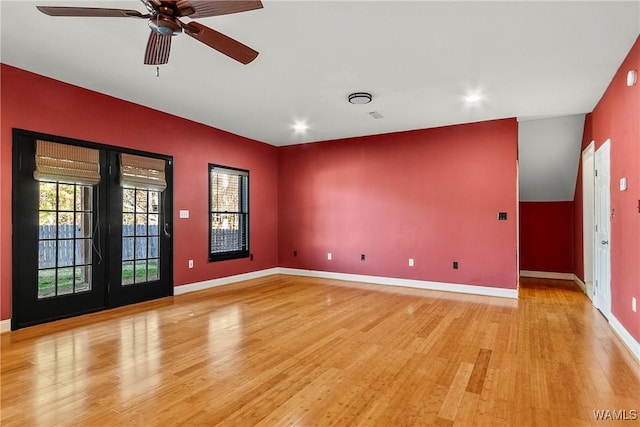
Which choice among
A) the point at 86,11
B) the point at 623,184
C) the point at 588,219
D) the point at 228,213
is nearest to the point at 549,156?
the point at 588,219

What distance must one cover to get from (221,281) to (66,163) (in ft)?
9.64

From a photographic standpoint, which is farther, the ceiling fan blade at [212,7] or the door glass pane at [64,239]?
the door glass pane at [64,239]

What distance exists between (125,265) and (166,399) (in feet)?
9.59

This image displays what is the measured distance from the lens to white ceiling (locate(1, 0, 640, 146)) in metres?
2.60

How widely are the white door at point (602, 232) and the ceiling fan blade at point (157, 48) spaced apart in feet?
14.7

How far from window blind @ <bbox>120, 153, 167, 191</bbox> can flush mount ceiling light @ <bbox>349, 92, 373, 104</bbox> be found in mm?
2867

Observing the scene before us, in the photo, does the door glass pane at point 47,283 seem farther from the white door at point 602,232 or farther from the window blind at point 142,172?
the white door at point 602,232

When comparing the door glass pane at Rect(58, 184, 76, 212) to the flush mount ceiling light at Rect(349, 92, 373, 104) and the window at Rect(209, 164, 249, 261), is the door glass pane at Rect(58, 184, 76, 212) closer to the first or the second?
the window at Rect(209, 164, 249, 261)

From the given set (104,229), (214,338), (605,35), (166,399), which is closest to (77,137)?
(104,229)

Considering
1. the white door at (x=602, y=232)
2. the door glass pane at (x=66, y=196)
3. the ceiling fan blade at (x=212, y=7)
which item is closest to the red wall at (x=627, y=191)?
the white door at (x=602, y=232)

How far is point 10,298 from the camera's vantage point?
3.59m

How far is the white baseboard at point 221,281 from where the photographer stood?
5375 mm

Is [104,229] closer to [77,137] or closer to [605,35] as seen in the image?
[77,137]

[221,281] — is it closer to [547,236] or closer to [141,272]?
[141,272]
